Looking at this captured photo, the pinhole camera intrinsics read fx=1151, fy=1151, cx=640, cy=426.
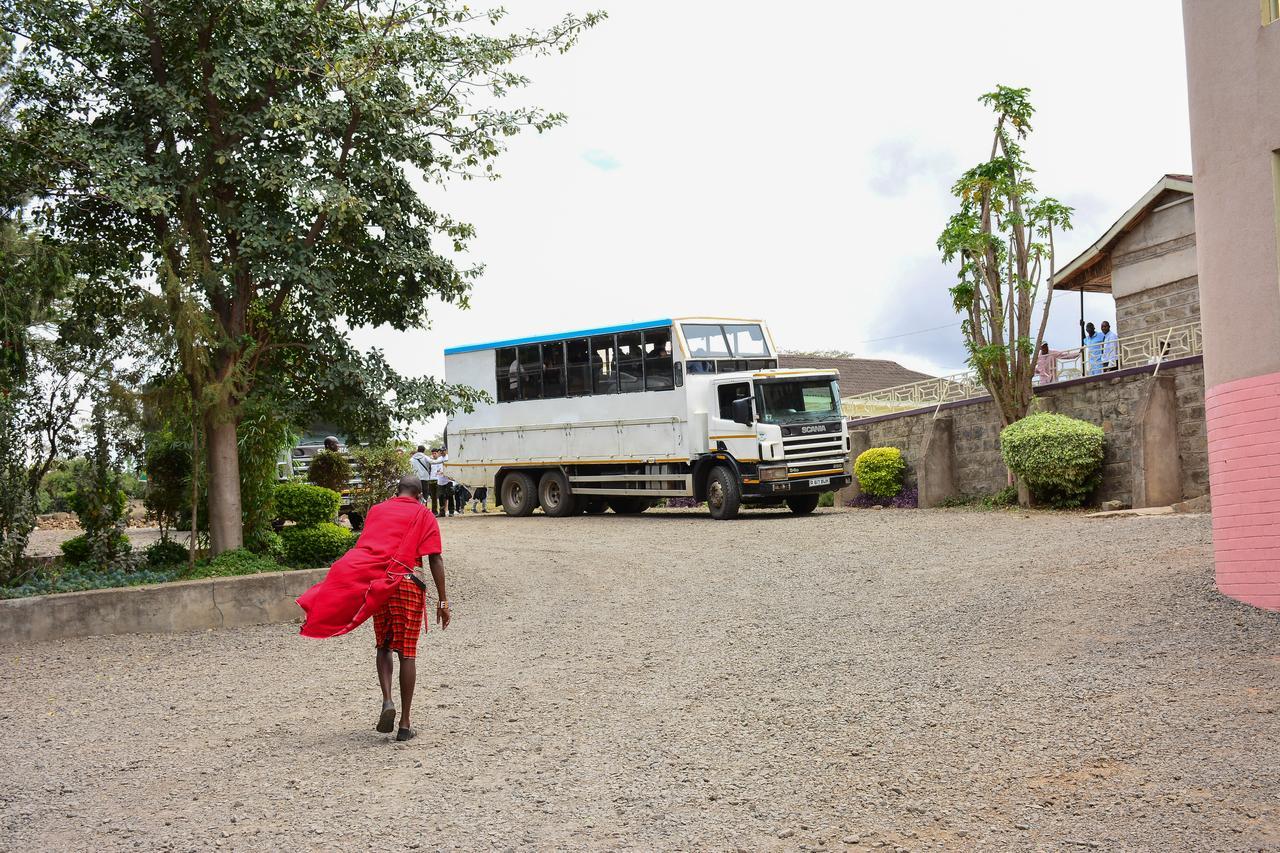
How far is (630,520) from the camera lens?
2228 centimetres

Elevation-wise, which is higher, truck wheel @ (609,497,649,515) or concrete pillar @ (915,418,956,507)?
concrete pillar @ (915,418,956,507)

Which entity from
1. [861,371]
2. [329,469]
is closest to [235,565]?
[329,469]

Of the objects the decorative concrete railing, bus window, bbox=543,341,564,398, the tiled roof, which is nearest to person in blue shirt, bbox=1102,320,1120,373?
the decorative concrete railing

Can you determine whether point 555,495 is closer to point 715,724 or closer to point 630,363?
point 630,363

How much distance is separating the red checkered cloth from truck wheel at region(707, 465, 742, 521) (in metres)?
13.7

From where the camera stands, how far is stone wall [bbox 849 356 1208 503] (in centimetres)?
1755

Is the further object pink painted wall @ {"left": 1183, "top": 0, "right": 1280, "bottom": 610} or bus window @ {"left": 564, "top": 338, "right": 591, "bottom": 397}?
bus window @ {"left": 564, "top": 338, "right": 591, "bottom": 397}

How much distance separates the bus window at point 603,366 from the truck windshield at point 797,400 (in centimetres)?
310

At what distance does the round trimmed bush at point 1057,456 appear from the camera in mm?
18406

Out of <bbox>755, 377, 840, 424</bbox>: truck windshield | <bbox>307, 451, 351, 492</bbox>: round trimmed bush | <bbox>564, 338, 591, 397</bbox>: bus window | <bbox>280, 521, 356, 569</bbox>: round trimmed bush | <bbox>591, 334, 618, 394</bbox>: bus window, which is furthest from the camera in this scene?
<bbox>564, 338, 591, 397</bbox>: bus window

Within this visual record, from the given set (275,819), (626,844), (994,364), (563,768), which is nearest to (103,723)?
(275,819)

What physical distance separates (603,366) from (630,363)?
73 cm

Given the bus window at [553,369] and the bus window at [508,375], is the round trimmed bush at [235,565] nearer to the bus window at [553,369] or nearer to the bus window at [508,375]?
the bus window at [553,369]

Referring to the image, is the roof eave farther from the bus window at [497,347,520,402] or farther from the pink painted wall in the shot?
the pink painted wall
